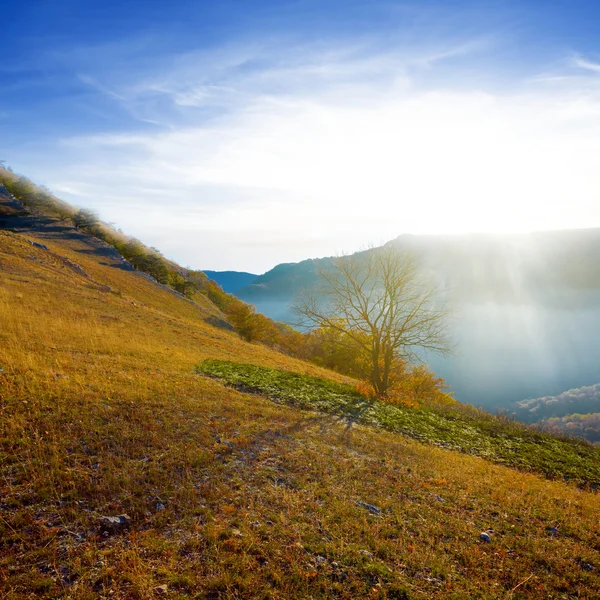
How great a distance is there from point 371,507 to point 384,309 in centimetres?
1828

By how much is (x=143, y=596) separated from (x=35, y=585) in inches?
61.7

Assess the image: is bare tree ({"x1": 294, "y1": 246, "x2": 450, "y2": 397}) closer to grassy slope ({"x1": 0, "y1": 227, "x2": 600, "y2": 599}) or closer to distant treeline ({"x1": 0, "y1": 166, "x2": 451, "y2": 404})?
grassy slope ({"x1": 0, "y1": 227, "x2": 600, "y2": 599})

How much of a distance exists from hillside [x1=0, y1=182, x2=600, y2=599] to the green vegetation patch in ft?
3.79

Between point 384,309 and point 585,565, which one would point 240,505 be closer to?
point 585,565

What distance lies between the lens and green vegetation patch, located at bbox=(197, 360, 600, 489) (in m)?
14.7

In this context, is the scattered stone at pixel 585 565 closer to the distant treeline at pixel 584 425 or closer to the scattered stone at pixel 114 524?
the scattered stone at pixel 114 524

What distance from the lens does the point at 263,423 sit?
12914 millimetres

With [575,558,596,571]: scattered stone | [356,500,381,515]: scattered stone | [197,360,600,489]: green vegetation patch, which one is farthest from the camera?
[197,360,600,489]: green vegetation patch

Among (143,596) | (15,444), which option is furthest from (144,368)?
(143,596)

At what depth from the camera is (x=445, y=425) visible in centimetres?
1834

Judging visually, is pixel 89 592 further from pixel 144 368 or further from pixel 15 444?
pixel 144 368

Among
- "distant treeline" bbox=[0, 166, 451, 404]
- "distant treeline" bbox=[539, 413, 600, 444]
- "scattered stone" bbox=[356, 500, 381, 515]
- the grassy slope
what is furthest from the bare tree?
"distant treeline" bbox=[539, 413, 600, 444]

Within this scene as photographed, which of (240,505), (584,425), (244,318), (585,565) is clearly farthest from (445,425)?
(584,425)

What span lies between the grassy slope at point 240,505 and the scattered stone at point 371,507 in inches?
5.8
